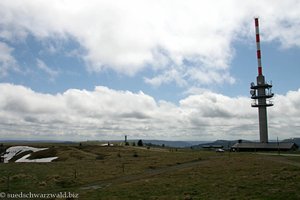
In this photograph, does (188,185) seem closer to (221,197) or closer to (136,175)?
(221,197)

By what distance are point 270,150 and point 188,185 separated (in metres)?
66.5

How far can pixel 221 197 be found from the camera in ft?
97.3

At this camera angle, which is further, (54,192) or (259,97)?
(259,97)

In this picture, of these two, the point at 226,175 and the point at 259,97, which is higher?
the point at 259,97

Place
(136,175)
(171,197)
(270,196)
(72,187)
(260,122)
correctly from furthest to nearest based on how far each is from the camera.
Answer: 1. (260,122)
2. (136,175)
3. (72,187)
4. (171,197)
5. (270,196)

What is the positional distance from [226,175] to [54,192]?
22.4 meters

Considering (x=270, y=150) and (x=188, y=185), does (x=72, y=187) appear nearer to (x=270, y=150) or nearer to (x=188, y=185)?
(x=188, y=185)

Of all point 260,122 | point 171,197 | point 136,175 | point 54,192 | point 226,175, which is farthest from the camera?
point 260,122

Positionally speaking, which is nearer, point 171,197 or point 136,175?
point 171,197

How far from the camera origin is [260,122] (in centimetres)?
10206

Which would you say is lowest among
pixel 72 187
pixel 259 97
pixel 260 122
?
pixel 72 187

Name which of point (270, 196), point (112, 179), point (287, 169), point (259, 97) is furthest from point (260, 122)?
point (270, 196)

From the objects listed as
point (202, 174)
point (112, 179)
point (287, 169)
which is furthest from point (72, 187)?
point (287, 169)

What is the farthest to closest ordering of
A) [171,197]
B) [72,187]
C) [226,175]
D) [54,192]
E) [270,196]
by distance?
[226,175] → [72,187] → [54,192] → [171,197] → [270,196]
